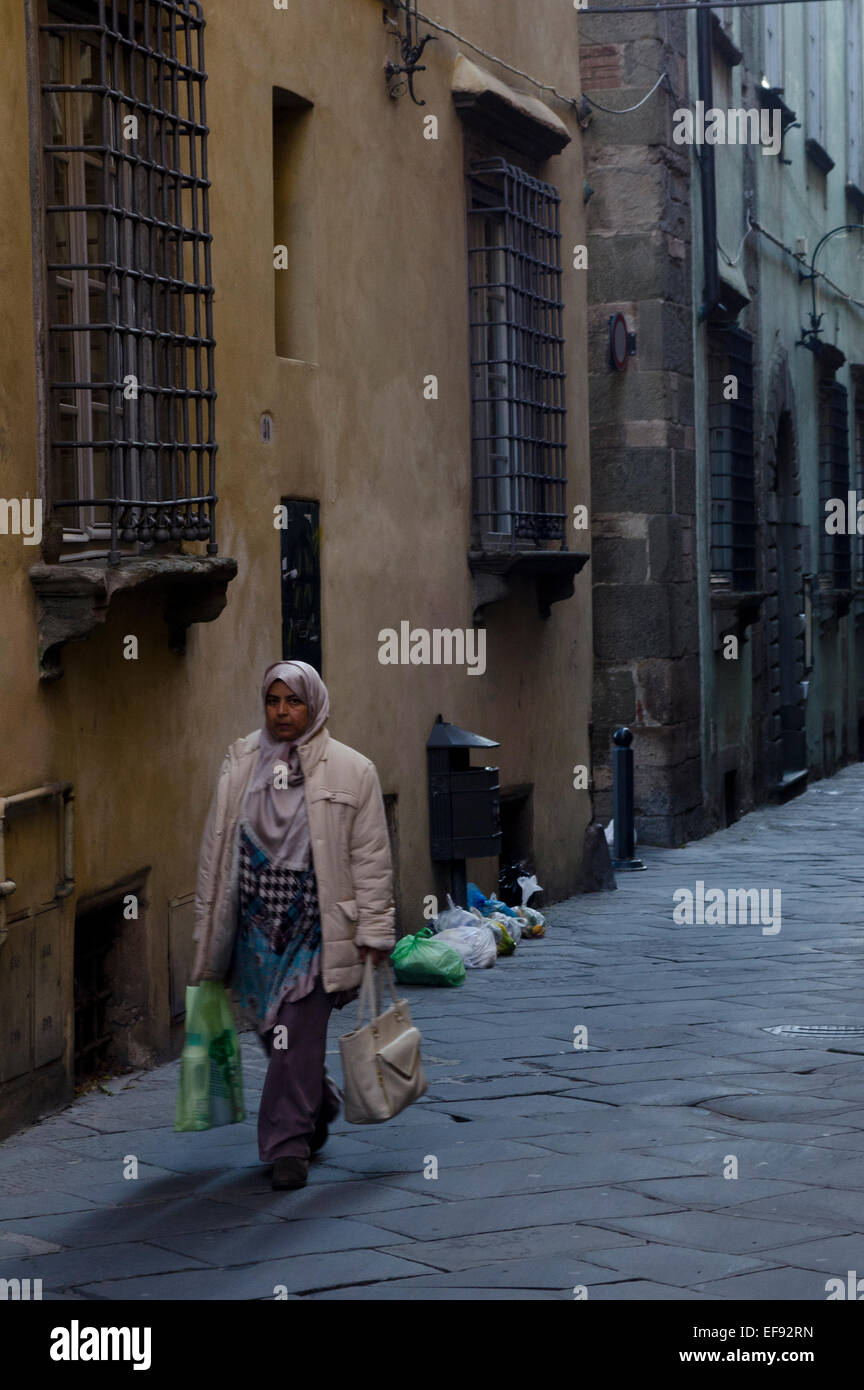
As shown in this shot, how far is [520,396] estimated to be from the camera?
1177 cm

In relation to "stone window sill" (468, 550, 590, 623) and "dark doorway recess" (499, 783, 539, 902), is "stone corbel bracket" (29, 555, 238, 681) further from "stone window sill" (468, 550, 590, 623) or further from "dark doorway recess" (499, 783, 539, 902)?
"dark doorway recess" (499, 783, 539, 902)

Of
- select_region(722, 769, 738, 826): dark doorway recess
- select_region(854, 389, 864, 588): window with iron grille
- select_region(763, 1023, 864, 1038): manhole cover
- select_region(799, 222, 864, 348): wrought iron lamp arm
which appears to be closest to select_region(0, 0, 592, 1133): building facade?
select_region(763, 1023, 864, 1038): manhole cover

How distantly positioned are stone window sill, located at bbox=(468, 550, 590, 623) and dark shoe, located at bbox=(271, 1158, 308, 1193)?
18.9 ft

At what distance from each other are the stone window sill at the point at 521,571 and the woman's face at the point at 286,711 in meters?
5.20

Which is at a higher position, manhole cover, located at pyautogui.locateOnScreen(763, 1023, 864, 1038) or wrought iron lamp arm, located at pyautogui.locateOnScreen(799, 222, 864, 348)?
wrought iron lamp arm, located at pyautogui.locateOnScreen(799, 222, 864, 348)

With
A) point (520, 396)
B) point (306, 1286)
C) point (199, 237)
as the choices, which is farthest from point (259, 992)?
point (520, 396)

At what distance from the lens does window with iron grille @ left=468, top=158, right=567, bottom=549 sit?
11500 mm

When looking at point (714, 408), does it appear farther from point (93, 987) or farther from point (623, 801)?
point (93, 987)

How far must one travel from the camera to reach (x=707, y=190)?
15.8m

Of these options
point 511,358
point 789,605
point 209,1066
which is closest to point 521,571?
point 511,358

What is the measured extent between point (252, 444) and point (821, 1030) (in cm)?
318

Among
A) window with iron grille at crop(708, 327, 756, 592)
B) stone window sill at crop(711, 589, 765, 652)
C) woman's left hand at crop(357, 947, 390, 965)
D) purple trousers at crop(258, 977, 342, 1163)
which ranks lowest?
purple trousers at crop(258, 977, 342, 1163)

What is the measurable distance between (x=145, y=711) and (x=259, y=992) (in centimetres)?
173
